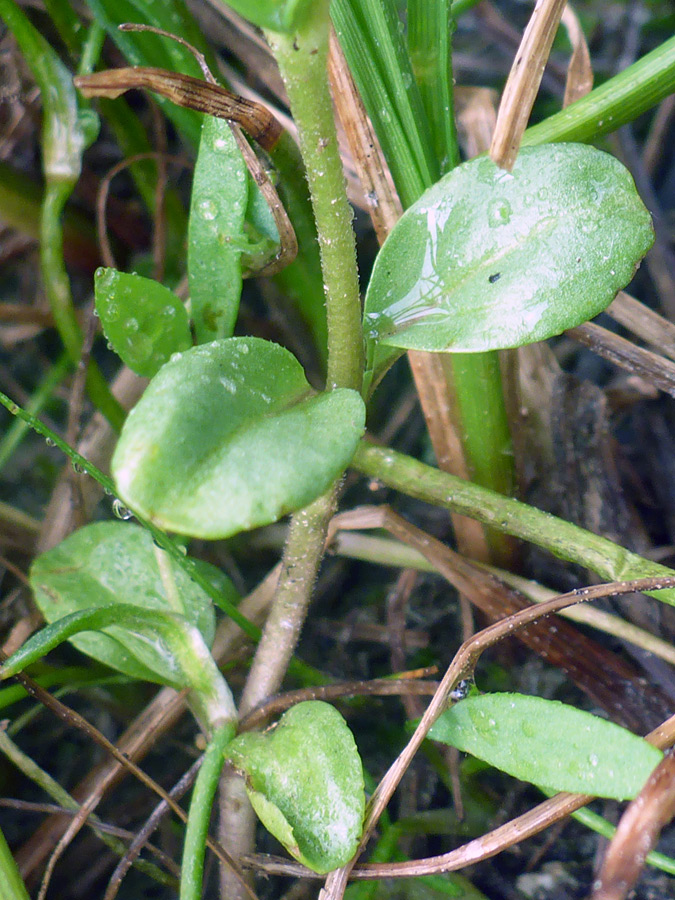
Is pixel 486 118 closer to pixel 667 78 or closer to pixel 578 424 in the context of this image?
pixel 667 78

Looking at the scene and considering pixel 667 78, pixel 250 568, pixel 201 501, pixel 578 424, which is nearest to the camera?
pixel 201 501

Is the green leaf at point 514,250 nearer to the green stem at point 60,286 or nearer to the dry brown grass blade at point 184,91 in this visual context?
the dry brown grass blade at point 184,91

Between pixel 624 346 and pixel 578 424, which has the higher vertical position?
pixel 624 346

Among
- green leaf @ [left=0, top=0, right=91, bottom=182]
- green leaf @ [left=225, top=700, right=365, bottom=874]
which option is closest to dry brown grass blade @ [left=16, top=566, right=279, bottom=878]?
green leaf @ [left=225, top=700, right=365, bottom=874]

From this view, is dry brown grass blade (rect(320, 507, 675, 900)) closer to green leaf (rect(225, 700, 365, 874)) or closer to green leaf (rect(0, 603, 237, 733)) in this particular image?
green leaf (rect(225, 700, 365, 874))

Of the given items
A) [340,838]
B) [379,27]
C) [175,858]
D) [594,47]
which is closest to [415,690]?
[340,838]

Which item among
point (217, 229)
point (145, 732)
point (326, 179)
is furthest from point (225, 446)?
point (145, 732)

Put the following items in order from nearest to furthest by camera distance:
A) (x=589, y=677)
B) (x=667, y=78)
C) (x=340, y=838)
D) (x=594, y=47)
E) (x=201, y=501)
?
(x=201, y=501), (x=340, y=838), (x=667, y=78), (x=589, y=677), (x=594, y=47)
